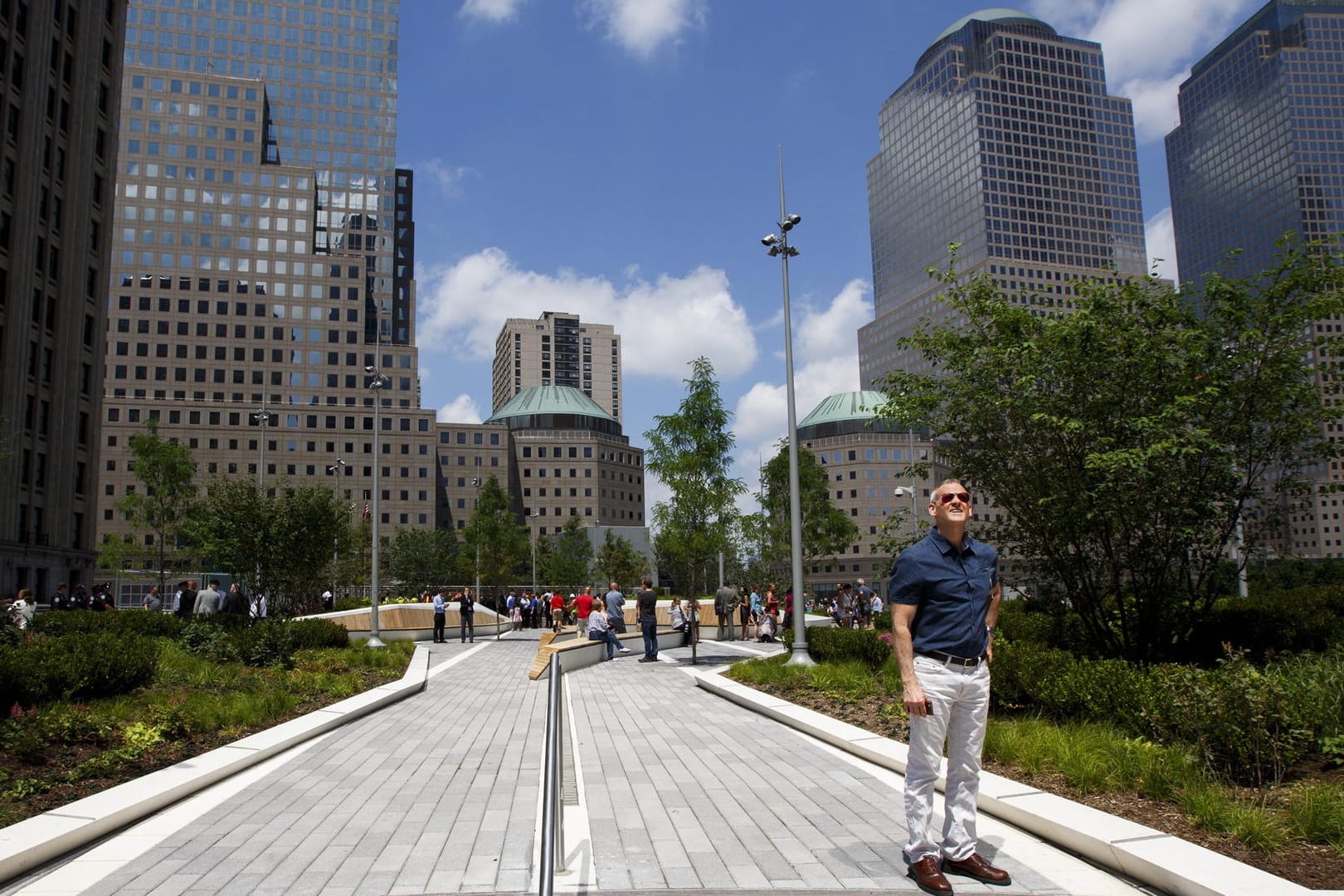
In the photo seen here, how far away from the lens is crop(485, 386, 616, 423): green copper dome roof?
153500mm

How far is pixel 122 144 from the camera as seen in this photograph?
381 ft

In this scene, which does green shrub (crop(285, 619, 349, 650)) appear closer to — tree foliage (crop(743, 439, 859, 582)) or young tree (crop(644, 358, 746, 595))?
young tree (crop(644, 358, 746, 595))

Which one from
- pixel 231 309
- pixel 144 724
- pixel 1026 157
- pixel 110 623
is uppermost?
pixel 1026 157

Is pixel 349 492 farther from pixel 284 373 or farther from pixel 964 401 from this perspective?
pixel 964 401

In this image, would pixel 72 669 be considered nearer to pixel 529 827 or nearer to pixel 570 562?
pixel 529 827

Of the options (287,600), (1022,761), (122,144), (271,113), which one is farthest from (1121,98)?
(1022,761)

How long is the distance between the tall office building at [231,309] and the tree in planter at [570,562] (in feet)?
86.9

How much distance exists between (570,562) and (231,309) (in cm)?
5413

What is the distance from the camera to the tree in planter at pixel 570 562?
92.4 meters

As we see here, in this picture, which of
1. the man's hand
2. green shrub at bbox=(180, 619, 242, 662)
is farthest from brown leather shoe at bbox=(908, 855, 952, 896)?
green shrub at bbox=(180, 619, 242, 662)

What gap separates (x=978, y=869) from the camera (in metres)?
5.37

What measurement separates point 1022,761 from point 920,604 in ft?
10.8

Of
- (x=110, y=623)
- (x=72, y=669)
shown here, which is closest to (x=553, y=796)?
(x=72, y=669)

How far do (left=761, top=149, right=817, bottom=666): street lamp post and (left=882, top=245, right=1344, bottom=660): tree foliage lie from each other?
472 centimetres
